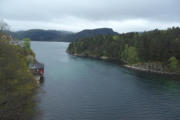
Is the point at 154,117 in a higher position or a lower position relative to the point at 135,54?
lower

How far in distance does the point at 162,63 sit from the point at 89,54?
73075 mm

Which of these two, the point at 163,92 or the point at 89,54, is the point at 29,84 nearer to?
the point at 163,92

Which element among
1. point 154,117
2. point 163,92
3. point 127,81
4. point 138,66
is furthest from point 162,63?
point 154,117

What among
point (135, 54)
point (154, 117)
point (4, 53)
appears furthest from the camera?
point (135, 54)

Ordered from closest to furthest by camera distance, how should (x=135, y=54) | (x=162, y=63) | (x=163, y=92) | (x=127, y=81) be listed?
(x=163, y=92)
(x=127, y=81)
(x=162, y=63)
(x=135, y=54)

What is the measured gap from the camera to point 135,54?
94.2m

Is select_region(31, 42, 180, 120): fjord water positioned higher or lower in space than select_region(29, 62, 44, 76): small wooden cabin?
lower

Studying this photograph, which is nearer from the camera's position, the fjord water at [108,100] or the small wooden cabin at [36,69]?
the fjord water at [108,100]

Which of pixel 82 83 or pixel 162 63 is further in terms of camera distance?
pixel 162 63

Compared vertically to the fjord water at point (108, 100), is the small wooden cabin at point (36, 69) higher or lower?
higher

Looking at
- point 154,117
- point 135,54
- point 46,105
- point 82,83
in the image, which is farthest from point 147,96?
point 135,54

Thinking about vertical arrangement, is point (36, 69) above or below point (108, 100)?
above

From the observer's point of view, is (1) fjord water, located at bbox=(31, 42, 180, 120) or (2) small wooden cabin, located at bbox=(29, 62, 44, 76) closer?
(1) fjord water, located at bbox=(31, 42, 180, 120)

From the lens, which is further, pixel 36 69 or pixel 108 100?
pixel 36 69
